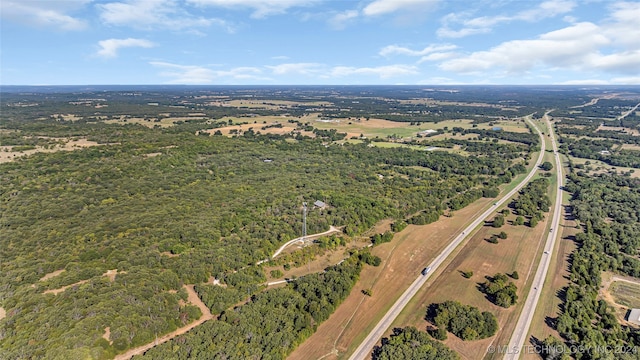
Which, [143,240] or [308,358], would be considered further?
[143,240]

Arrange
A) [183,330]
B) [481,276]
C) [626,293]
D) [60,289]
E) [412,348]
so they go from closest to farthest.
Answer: [412,348]
[183,330]
[60,289]
[626,293]
[481,276]

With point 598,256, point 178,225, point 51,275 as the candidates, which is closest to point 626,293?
point 598,256

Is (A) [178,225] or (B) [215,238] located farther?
(A) [178,225]

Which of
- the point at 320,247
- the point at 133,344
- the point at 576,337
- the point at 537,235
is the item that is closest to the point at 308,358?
the point at 133,344

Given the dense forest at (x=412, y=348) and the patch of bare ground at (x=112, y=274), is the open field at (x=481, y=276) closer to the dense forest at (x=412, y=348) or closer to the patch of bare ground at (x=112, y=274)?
the dense forest at (x=412, y=348)

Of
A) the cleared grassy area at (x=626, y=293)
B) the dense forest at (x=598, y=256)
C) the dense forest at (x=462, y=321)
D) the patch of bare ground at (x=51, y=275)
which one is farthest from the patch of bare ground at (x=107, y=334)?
the cleared grassy area at (x=626, y=293)

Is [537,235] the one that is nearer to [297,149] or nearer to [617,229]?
[617,229]

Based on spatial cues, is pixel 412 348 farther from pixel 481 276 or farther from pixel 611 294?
pixel 611 294
